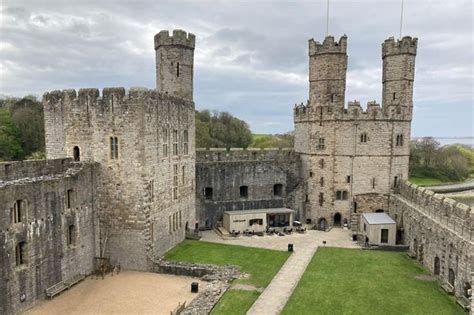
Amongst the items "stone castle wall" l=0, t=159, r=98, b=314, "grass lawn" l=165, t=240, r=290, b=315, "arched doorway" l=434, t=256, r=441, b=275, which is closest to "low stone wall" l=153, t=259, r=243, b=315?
"grass lawn" l=165, t=240, r=290, b=315

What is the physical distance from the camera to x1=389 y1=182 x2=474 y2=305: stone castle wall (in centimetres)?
1688

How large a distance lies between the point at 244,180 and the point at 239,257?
1056cm

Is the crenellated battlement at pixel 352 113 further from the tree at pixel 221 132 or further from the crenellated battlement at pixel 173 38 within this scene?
the tree at pixel 221 132

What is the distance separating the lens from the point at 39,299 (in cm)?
1672

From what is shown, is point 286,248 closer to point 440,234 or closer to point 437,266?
point 437,266

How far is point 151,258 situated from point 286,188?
1599 cm

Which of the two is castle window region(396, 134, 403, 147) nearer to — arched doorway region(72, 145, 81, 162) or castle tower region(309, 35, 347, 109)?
castle tower region(309, 35, 347, 109)

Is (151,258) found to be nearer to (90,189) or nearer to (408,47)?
(90,189)

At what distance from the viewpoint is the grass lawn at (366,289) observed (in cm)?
1641

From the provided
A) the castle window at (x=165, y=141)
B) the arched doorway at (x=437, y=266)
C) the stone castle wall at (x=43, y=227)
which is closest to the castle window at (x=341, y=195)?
the arched doorway at (x=437, y=266)

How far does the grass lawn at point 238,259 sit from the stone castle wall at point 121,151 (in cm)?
243

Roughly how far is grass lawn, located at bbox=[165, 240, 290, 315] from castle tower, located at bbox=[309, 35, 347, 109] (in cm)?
1363

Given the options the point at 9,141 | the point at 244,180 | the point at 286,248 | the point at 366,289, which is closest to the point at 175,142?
the point at 244,180

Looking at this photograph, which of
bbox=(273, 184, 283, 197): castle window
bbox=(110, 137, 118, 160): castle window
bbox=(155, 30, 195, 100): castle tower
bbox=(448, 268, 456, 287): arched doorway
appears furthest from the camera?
bbox=(273, 184, 283, 197): castle window
